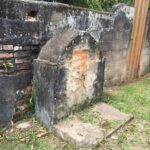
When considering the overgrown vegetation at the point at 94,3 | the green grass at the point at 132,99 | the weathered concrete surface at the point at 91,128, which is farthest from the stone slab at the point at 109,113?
the overgrown vegetation at the point at 94,3

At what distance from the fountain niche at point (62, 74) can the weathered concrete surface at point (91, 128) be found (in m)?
0.18

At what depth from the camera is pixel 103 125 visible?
3615mm

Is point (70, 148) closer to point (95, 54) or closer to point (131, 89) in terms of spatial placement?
point (95, 54)

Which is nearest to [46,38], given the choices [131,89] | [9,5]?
[9,5]

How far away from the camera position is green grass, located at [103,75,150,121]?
14.2 feet

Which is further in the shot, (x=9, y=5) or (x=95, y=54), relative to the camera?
(x=95, y=54)

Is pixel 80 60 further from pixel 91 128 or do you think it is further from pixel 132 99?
pixel 132 99

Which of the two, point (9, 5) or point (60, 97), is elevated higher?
point (9, 5)

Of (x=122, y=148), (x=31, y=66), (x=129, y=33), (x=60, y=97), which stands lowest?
(x=122, y=148)

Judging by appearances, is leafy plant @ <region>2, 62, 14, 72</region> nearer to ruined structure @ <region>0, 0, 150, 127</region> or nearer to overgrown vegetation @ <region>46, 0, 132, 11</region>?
ruined structure @ <region>0, 0, 150, 127</region>

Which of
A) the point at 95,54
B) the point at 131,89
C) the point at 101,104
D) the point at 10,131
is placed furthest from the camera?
the point at 131,89

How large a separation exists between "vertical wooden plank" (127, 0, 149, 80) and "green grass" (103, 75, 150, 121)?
524 mm

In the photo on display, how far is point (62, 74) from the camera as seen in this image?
3414mm

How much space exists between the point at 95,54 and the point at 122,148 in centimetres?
150
